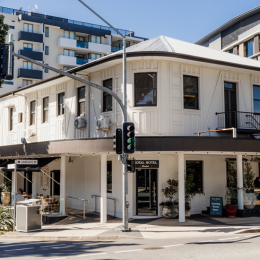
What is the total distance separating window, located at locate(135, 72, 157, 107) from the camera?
17.1m

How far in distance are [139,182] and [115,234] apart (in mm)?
4720

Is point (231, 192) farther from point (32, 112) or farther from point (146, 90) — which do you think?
point (32, 112)

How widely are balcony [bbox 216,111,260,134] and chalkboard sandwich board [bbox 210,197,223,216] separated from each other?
3405 millimetres

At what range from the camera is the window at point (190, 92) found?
58.0ft

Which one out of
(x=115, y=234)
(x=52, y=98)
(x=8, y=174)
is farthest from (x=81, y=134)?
(x=8, y=174)

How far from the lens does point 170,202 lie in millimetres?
17641

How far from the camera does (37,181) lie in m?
25.5

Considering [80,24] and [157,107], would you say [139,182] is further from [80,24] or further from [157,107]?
[80,24]

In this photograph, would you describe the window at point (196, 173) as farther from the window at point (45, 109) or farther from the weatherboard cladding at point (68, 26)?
the weatherboard cladding at point (68, 26)

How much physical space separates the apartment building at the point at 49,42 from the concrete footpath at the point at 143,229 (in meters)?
36.5

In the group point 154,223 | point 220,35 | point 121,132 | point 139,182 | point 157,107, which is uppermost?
point 220,35

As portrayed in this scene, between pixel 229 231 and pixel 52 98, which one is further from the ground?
pixel 52 98

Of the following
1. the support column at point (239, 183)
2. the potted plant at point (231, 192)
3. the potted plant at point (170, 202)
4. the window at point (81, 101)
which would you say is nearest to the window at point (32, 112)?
the window at point (81, 101)

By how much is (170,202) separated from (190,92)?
522 cm
